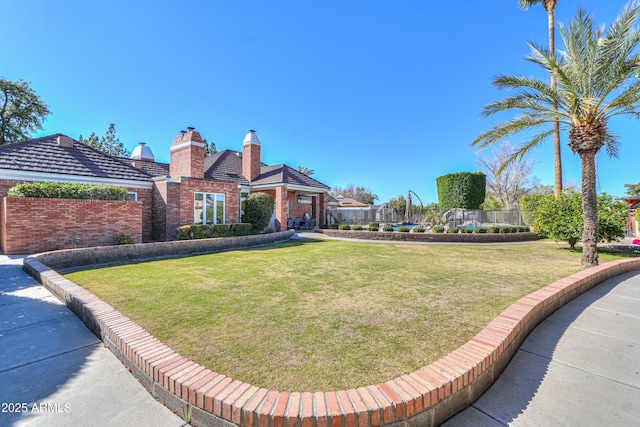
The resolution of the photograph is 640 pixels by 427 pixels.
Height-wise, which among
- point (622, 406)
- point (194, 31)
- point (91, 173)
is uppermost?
point (194, 31)

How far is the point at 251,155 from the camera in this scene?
2175cm

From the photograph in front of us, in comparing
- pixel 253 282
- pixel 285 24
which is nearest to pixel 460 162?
pixel 285 24

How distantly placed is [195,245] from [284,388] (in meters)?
9.84

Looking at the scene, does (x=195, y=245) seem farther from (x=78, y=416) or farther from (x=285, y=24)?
(x=285, y=24)

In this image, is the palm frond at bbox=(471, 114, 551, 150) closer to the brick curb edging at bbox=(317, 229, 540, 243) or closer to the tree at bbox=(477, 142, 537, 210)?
the brick curb edging at bbox=(317, 229, 540, 243)

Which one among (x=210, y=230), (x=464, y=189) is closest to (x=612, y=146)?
(x=464, y=189)

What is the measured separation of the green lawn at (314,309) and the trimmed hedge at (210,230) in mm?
4700

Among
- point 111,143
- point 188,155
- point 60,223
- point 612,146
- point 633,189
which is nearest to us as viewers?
point 60,223

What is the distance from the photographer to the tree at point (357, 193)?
206 feet

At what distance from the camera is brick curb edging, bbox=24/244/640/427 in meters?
1.94

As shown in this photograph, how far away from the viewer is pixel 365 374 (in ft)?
8.51

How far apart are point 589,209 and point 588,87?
12.1 feet

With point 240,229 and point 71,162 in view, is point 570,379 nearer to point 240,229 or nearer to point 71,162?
point 240,229

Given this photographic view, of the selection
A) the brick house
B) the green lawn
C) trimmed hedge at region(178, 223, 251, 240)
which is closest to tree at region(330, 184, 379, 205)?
trimmed hedge at region(178, 223, 251, 240)
